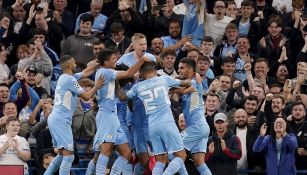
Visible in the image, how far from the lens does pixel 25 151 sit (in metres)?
30.3

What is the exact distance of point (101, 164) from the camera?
28000mm

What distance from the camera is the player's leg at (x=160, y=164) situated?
91.1 ft

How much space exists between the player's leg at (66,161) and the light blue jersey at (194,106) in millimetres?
2410

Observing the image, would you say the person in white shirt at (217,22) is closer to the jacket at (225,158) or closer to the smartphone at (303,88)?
the smartphone at (303,88)

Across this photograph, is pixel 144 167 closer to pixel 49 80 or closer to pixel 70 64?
pixel 70 64

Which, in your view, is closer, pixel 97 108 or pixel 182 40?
pixel 97 108

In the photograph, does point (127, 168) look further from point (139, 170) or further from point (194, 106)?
point (194, 106)

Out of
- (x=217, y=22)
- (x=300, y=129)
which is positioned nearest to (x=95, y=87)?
(x=300, y=129)

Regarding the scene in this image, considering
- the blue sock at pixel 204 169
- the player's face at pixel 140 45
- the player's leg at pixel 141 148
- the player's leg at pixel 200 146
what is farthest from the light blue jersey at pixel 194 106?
the player's face at pixel 140 45

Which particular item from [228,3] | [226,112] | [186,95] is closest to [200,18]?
[228,3]

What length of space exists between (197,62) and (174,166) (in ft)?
18.1

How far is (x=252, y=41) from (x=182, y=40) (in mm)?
2178

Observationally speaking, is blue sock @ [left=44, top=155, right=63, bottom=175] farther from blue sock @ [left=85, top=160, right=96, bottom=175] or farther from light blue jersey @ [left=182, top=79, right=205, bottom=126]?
light blue jersey @ [left=182, top=79, right=205, bottom=126]

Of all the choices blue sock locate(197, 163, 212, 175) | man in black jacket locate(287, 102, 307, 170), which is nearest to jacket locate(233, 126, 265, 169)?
man in black jacket locate(287, 102, 307, 170)
